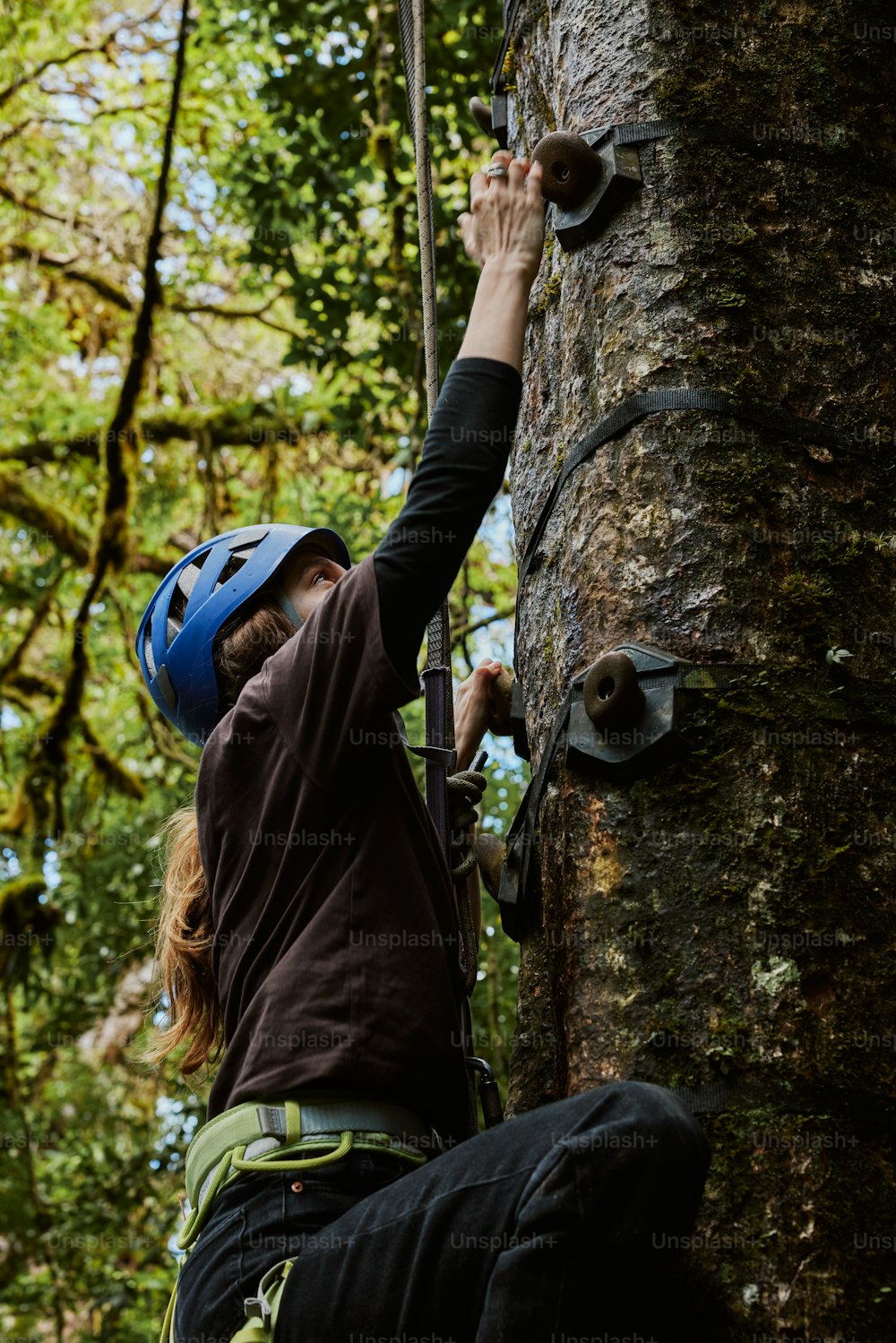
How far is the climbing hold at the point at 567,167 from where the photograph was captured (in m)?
2.54

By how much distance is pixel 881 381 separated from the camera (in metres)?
2.39

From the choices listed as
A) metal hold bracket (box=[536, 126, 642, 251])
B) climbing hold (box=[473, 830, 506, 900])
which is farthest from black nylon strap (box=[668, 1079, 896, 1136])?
metal hold bracket (box=[536, 126, 642, 251])

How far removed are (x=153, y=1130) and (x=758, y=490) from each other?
6761 mm

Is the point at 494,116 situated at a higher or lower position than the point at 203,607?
higher

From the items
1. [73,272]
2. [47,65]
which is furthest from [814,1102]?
[73,272]

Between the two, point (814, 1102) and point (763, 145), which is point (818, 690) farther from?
point (763, 145)

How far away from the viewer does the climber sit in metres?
1.69

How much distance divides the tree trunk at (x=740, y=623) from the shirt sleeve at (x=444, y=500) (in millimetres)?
258

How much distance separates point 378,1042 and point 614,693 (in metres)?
0.65

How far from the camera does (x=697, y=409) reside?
2338 millimetres

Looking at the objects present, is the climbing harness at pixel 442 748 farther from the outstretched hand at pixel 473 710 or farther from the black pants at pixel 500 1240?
the black pants at pixel 500 1240

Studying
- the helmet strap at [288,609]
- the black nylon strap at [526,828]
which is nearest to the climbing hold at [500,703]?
the helmet strap at [288,609]

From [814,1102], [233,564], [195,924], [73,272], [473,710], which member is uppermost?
[73,272]

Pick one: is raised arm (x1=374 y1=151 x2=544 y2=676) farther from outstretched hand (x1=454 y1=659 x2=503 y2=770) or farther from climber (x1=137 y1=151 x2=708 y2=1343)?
outstretched hand (x1=454 y1=659 x2=503 y2=770)
